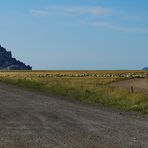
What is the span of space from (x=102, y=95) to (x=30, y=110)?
899 cm

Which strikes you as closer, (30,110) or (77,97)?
(30,110)

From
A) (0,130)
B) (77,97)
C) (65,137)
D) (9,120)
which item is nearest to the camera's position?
(65,137)

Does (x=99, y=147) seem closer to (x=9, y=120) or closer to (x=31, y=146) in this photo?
(x=31, y=146)

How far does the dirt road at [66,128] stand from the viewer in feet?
32.8

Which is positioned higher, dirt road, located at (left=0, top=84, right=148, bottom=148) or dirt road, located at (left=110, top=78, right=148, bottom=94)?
dirt road, located at (left=0, top=84, right=148, bottom=148)

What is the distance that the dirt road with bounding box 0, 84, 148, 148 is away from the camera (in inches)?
393

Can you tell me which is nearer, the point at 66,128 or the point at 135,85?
the point at 66,128

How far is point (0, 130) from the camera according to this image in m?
11.6

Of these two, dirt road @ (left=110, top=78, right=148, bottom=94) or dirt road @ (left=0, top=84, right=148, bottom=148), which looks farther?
dirt road @ (left=110, top=78, right=148, bottom=94)

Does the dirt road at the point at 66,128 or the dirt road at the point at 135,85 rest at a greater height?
the dirt road at the point at 66,128

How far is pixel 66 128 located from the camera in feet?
40.1

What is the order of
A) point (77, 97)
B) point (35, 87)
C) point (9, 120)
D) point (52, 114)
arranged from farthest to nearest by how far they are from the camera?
point (35, 87) < point (77, 97) < point (52, 114) < point (9, 120)

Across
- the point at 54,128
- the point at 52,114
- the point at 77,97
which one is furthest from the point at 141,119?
the point at 77,97

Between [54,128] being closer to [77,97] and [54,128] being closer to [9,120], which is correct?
[9,120]
